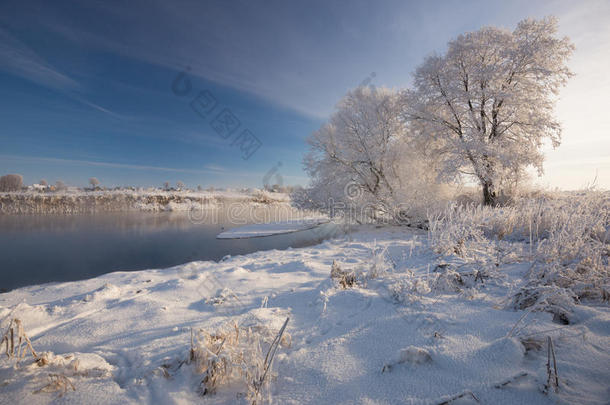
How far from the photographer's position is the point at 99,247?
570 cm

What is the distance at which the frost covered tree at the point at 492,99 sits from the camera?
7.05 m

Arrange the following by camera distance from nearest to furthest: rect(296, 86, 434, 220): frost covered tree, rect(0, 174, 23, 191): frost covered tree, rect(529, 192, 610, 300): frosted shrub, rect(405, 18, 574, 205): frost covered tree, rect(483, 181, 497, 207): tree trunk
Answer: rect(529, 192, 610, 300): frosted shrub, rect(405, 18, 574, 205): frost covered tree, rect(483, 181, 497, 207): tree trunk, rect(296, 86, 434, 220): frost covered tree, rect(0, 174, 23, 191): frost covered tree

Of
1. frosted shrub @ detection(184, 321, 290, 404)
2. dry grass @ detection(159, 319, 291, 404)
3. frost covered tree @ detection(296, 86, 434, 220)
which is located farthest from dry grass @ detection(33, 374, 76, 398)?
frost covered tree @ detection(296, 86, 434, 220)

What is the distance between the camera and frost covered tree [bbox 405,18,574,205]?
705 cm

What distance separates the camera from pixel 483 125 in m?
7.96

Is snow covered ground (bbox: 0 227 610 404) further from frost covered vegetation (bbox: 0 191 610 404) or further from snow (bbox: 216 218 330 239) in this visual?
snow (bbox: 216 218 330 239)

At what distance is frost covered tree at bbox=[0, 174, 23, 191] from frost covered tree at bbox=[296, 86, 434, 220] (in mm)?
20998

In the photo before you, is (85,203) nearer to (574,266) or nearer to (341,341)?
(341,341)

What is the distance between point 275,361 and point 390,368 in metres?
0.65

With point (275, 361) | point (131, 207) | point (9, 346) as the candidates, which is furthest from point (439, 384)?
point (131, 207)

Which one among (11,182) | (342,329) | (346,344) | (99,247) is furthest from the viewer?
(11,182)

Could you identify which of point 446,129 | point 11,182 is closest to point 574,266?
point 446,129

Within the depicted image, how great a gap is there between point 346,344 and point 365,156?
772 cm

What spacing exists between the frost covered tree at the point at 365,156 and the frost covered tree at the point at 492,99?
3.06 feet
